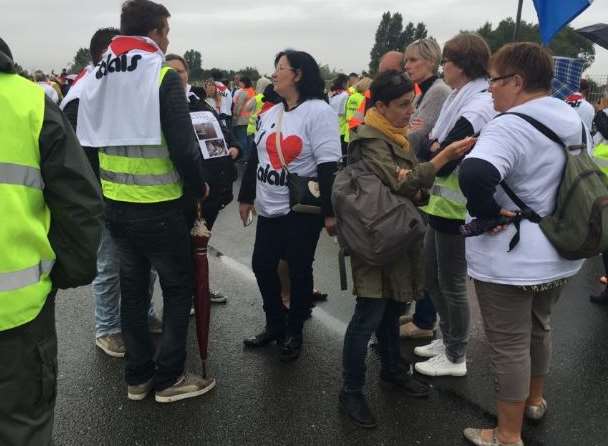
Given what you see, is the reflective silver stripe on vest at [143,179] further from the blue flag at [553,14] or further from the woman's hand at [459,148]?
the blue flag at [553,14]

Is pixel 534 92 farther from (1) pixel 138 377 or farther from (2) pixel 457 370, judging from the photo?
(1) pixel 138 377

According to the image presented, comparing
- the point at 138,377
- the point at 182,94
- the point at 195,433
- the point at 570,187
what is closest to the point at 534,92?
the point at 570,187

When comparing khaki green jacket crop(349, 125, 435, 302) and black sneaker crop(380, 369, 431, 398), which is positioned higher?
khaki green jacket crop(349, 125, 435, 302)

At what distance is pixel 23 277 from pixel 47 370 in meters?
0.33

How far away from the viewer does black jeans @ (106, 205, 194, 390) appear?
2.63 m

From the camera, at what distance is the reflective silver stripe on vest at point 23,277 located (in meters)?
1.56

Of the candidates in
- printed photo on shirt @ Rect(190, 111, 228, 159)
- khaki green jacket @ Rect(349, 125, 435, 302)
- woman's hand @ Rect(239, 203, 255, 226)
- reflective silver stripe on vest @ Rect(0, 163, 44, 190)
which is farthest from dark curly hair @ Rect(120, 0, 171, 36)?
woman's hand @ Rect(239, 203, 255, 226)

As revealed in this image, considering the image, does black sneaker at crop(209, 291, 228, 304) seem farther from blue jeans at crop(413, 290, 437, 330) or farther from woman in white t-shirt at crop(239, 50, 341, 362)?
blue jeans at crop(413, 290, 437, 330)

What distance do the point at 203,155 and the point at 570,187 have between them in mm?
1852

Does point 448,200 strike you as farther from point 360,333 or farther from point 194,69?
point 194,69

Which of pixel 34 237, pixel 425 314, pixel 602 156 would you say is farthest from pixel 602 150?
pixel 34 237

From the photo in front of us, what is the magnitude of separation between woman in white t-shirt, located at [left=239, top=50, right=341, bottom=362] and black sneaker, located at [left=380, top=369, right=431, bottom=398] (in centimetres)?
65

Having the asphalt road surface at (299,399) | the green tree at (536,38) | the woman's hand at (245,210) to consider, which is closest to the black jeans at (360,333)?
the asphalt road surface at (299,399)

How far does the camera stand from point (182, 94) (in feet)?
8.18
